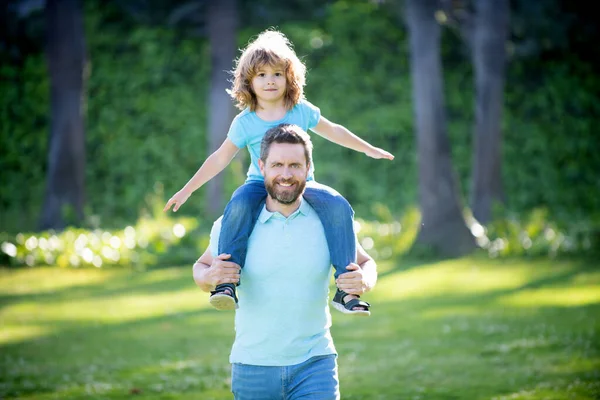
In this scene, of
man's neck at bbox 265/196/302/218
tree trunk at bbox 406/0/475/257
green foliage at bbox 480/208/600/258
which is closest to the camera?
man's neck at bbox 265/196/302/218

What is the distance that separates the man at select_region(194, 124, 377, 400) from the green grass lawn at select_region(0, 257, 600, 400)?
3.12m

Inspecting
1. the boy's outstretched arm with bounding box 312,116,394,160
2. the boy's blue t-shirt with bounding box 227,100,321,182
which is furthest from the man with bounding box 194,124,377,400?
the boy's outstretched arm with bounding box 312,116,394,160

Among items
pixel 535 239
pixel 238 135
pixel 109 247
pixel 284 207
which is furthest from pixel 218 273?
pixel 535 239

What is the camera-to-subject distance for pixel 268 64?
14.1 feet

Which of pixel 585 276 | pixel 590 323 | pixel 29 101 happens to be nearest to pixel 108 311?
pixel 590 323

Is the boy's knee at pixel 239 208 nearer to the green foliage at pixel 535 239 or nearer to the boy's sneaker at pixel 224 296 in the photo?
the boy's sneaker at pixel 224 296

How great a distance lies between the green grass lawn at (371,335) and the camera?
7227 millimetres

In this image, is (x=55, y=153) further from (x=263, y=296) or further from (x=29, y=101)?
(x=263, y=296)

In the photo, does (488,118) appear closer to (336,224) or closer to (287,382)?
(336,224)

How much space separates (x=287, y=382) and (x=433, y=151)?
9.99 m

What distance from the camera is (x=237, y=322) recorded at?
4.02m

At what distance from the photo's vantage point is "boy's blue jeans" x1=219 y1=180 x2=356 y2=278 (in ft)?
13.0

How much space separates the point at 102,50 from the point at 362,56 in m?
4.85

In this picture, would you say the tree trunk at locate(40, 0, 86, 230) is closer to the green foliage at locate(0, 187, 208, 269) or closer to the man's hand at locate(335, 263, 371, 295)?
the green foliage at locate(0, 187, 208, 269)
